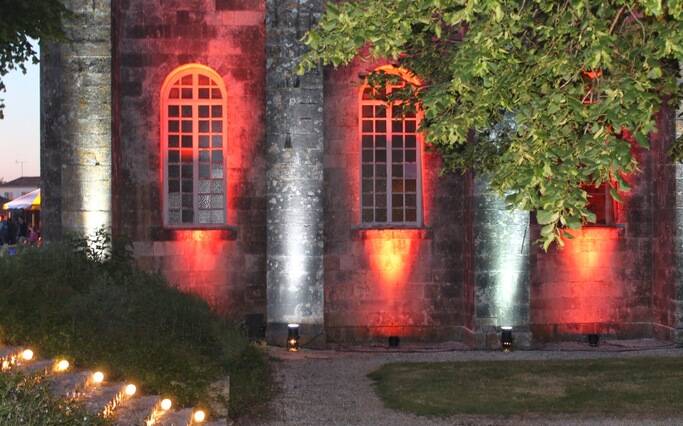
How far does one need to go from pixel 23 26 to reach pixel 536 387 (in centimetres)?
799

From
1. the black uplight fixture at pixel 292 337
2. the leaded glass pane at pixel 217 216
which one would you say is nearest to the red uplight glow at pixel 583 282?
the black uplight fixture at pixel 292 337

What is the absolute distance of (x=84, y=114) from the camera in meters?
14.3

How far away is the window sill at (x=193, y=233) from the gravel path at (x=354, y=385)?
8.25 ft

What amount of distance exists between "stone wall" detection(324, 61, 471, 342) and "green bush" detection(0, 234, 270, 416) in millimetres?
2891

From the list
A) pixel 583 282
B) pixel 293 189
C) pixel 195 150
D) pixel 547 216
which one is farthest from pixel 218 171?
pixel 547 216

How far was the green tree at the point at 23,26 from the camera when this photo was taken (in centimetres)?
1080

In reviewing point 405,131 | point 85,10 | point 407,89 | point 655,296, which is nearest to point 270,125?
point 405,131

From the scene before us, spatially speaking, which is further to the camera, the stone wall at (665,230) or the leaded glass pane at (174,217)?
the leaded glass pane at (174,217)

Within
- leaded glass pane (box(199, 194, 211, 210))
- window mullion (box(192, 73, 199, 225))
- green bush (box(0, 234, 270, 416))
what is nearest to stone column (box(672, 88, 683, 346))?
green bush (box(0, 234, 270, 416))

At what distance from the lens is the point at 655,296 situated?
15.8 m

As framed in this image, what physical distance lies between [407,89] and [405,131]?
565 cm

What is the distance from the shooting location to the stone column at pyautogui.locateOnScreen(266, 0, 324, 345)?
14.3 meters

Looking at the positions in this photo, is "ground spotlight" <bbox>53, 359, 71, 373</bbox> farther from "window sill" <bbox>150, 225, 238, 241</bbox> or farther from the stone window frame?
the stone window frame

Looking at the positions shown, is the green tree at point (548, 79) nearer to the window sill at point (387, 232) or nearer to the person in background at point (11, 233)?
the window sill at point (387, 232)
